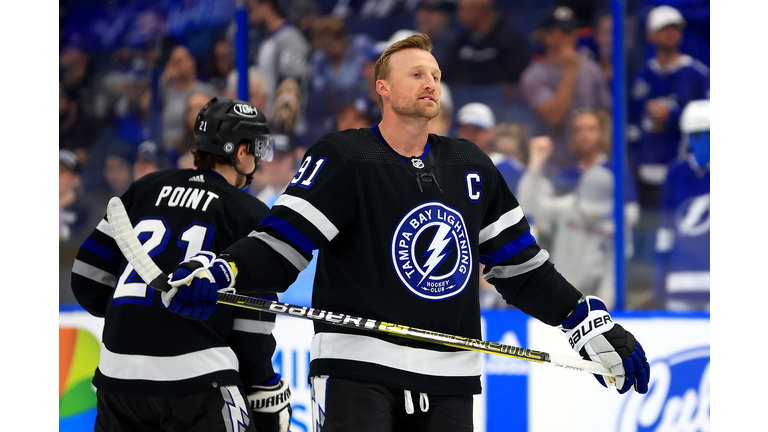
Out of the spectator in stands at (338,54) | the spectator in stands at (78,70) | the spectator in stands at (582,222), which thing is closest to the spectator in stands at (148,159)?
the spectator in stands at (78,70)

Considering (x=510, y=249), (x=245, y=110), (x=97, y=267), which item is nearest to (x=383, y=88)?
(x=510, y=249)

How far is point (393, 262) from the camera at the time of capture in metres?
1.96

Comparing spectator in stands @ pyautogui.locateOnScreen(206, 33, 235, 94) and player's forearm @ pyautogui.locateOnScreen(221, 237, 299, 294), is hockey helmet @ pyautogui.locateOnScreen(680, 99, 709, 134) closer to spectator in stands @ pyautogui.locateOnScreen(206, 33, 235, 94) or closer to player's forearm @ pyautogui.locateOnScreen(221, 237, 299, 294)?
spectator in stands @ pyautogui.locateOnScreen(206, 33, 235, 94)

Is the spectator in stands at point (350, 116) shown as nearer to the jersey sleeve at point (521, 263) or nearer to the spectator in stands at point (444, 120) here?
the spectator in stands at point (444, 120)

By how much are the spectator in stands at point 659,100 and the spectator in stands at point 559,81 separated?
0.99 feet

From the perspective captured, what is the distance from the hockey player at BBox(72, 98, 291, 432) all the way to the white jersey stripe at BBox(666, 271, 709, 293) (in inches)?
102

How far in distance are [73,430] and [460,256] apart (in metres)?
3.11

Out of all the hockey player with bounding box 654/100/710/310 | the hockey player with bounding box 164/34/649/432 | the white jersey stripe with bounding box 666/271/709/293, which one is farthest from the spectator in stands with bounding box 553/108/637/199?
the hockey player with bounding box 164/34/649/432

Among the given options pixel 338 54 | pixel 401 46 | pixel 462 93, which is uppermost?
pixel 338 54

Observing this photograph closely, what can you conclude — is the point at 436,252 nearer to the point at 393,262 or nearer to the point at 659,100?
the point at 393,262

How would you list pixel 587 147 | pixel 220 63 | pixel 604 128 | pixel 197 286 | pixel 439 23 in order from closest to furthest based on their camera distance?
1. pixel 197 286
2. pixel 604 128
3. pixel 587 147
4. pixel 439 23
5. pixel 220 63

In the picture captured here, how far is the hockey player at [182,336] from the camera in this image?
2277mm

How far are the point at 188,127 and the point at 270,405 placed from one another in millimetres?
3182
